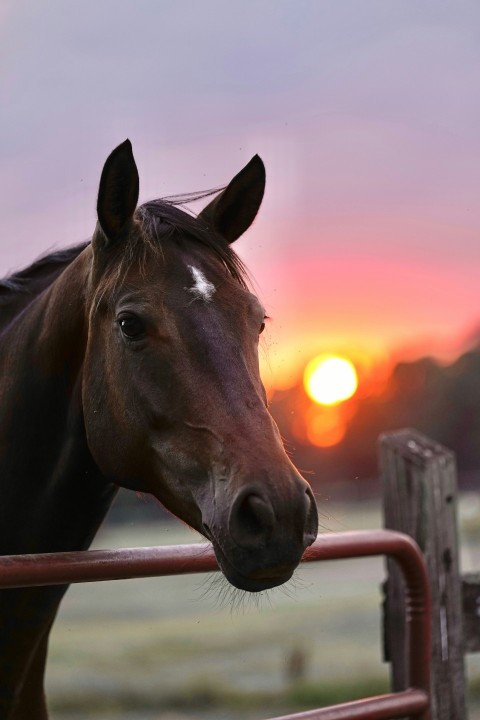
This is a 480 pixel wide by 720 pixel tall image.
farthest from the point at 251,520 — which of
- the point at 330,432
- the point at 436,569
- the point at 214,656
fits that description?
the point at 330,432

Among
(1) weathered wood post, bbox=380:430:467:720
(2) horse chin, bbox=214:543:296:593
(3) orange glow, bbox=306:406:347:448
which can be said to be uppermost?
(2) horse chin, bbox=214:543:296:593

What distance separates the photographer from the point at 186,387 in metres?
2.28

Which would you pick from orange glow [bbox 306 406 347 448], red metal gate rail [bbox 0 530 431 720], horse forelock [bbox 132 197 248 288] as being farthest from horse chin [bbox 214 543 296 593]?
orange glow [bbox 306 406 347 448]

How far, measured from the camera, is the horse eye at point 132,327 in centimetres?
239

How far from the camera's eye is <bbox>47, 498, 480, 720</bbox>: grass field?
302 inches

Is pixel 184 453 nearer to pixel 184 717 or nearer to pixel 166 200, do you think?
pixel 166 200

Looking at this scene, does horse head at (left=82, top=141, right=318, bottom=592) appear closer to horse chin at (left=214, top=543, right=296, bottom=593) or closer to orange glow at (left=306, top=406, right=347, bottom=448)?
horse chin at (left=214, top=543, right=296, bottom=593)

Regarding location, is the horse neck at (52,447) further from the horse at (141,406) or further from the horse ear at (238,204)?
the horse ear at (238,204)

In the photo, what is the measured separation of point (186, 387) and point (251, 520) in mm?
431

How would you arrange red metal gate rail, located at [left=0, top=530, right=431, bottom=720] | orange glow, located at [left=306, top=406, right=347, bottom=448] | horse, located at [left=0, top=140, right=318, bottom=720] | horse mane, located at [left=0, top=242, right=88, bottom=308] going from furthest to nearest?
orange glow, located at [left=306, top=406, right=347, bottom=448]
horse mane, located at [left=0, top=242, right=88, bottom=308]
red metal gate rail, located at [left=0, top=530, right=431, bottom=720]
horse, located at [left=0, top=140, right=318, bottom=720]

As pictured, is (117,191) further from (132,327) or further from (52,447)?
(52,447)

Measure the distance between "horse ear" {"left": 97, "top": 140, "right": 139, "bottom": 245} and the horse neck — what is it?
0.61 feet

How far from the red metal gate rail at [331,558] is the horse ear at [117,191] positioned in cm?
91

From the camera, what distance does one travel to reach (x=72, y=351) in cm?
268
